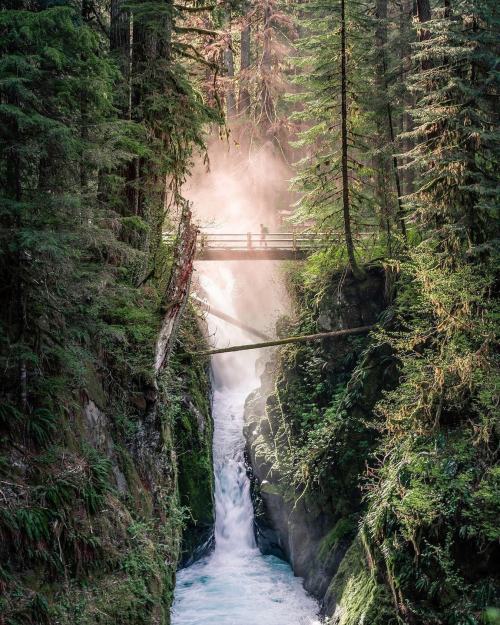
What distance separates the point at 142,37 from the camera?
1180cm

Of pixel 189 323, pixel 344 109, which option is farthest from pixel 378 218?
pixel 189 323

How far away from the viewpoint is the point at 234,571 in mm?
15266

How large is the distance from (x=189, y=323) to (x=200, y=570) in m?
6.81

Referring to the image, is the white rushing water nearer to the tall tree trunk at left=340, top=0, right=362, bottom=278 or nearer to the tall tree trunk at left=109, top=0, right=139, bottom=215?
the tall tree trunk at left=340, top=0, right=362, bottom=278

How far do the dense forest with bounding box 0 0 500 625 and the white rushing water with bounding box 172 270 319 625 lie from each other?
67 cm

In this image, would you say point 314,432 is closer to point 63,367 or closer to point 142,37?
point 63,367

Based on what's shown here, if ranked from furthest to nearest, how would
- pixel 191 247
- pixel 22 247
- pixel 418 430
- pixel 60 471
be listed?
pixel 191 247
pixel 418 430
pixel 60 471
pixel 22 247

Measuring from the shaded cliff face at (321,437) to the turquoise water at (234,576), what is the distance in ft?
1.38

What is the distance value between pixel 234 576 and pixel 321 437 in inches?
177

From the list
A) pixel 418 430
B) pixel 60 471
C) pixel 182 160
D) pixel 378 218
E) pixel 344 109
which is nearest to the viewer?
pixel 60 471

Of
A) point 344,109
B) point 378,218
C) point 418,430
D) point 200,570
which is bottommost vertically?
point 200,570

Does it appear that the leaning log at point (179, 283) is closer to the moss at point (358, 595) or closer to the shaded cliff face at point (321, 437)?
the shaded cliff face at point (321, 437)

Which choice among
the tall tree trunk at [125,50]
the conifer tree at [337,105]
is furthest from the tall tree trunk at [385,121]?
the tall tree trunk at [125,50]

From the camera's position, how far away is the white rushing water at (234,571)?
12.7 metres
